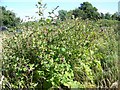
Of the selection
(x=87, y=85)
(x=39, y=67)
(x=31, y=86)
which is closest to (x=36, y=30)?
(x=39, y=67)

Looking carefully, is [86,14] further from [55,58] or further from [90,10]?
[55,58]

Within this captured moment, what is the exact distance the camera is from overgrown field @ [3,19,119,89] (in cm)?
326

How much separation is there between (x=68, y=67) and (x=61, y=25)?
0.63 m

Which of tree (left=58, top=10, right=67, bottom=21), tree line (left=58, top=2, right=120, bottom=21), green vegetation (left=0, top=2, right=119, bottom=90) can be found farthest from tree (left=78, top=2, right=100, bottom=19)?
green vegetation (left=0, top=2, right=119, bottom=90)

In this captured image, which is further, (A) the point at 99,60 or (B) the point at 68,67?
(A) the point at 99,60

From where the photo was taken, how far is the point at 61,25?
12.0 feet

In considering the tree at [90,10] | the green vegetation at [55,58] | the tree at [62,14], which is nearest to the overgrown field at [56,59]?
the green vegetation at [55,58]

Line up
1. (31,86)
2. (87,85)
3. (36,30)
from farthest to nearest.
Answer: (36,30), (31,86), (87,85)

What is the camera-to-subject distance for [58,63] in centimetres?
337

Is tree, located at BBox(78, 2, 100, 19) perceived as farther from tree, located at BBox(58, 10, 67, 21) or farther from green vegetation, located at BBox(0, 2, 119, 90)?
green vegetation, located at BBox(0, 2, 119, 90)

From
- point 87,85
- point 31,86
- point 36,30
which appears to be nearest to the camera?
point 87,85

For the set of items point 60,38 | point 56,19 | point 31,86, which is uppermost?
point 56,19

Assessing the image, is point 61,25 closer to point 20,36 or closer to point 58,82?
point 20,36

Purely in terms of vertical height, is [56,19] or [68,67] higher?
[56,19]
